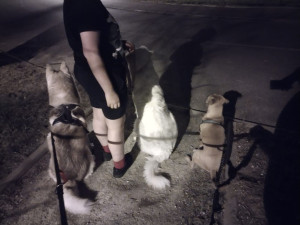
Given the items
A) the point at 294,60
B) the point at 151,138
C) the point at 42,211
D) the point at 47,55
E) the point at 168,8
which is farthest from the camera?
the point at 168,8

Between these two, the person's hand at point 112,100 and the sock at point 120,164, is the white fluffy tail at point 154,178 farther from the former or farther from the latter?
the person's hand at point 112,100

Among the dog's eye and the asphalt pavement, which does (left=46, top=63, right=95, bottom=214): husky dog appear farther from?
the asphalt pavement

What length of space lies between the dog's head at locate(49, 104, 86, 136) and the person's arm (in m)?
0.57

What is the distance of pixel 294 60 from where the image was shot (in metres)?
5.24

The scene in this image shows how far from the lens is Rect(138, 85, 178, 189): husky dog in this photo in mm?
2848

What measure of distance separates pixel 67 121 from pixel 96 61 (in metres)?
0.89

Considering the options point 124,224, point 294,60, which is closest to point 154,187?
point 124,224

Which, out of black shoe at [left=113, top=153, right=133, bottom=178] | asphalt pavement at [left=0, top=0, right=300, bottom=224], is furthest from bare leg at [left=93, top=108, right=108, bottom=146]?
asphalt pavement at [left=0, top=0, right=300, bottom=224]

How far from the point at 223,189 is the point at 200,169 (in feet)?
1.26

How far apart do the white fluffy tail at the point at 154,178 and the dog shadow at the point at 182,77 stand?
674 mm

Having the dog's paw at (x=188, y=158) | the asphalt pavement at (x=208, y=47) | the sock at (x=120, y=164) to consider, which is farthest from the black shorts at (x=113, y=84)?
the asphalt pavement at (x=208, y=47)

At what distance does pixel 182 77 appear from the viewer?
498 centimetres

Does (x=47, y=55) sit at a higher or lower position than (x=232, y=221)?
higher

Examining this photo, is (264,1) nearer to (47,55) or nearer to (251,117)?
(251,117)
